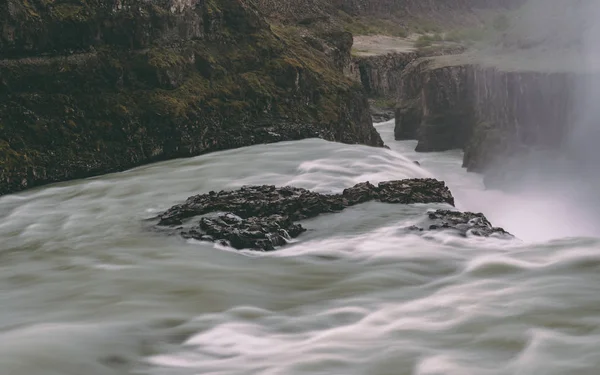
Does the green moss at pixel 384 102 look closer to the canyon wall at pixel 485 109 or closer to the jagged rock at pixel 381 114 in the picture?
the jagged rock at pixel 381 114

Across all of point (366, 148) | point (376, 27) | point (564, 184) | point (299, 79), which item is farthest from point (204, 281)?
point (376, 27)

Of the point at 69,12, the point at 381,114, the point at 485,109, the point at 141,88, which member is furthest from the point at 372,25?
the point at 69,12

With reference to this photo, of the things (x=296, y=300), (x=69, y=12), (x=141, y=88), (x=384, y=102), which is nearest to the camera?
(x=296, y=300)

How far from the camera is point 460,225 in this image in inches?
356

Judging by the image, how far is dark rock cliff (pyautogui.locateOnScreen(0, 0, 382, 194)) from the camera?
549 inches

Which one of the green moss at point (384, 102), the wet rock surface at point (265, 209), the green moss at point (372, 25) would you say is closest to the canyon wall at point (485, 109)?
A: the wet rock surface at point (265, 209)

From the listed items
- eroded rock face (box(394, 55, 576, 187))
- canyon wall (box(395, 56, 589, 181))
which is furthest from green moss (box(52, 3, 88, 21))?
canyon wall (box(395, 56, 589, 181))

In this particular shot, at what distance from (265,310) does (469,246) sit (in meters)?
2.64

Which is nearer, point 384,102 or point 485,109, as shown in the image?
point 485,109

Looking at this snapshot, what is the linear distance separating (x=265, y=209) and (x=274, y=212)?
12 cm

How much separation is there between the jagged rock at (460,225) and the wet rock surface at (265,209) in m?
0.89

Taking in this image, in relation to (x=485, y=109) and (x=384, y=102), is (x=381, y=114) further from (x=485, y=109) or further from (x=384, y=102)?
(x=485, y=109)

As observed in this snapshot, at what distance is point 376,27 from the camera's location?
61.6 meters

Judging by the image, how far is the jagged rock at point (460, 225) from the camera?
8.91m
